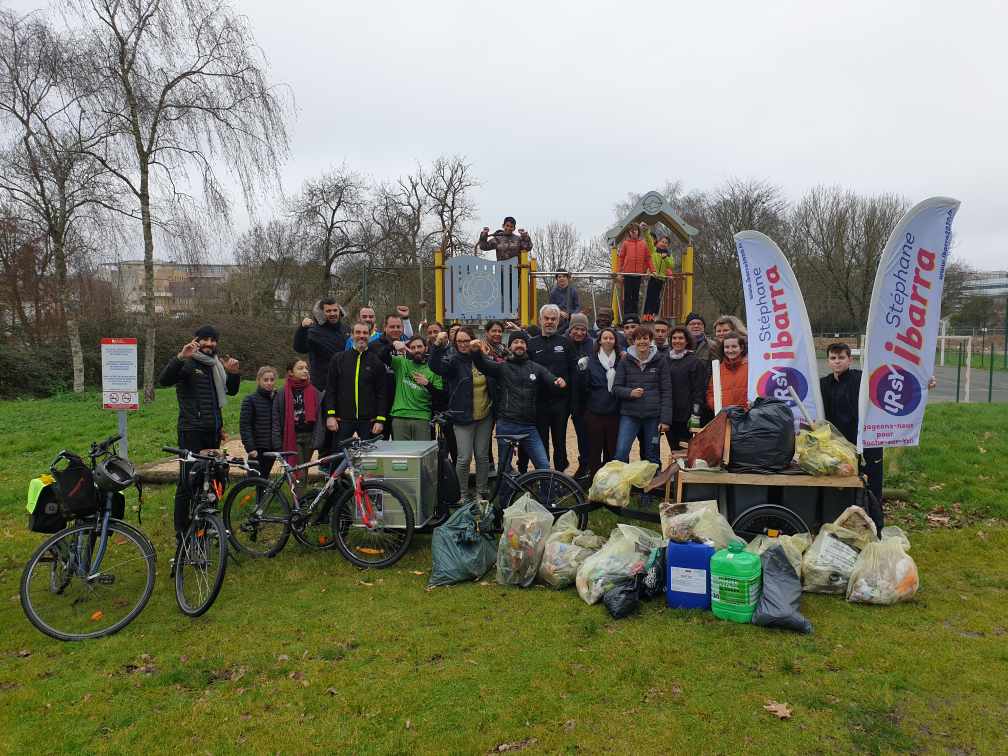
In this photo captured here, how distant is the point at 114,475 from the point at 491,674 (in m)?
2.71

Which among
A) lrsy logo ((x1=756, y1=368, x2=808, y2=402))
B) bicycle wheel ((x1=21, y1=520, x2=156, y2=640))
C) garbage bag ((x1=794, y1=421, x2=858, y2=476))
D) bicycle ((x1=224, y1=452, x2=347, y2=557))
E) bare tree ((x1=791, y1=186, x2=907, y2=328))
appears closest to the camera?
bicycle wheel ((x1=21, y1=520, x2=156, y2=640))

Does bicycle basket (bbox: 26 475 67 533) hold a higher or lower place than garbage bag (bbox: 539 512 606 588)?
higher

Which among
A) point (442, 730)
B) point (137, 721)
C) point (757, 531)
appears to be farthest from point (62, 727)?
point (757, 531)

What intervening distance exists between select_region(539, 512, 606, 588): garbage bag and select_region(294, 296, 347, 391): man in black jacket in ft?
9.72

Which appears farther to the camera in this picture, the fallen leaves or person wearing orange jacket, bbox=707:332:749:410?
person wearing orange jacket, bbox=707:332:749:410

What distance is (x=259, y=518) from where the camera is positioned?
5227mm

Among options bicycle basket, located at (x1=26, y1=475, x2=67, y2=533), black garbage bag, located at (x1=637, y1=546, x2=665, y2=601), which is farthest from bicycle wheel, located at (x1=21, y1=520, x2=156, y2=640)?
black garbage bag, located at (x1=637, y1=546, x2=665, y2=601)

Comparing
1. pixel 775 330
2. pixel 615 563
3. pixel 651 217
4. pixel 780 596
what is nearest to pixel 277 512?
pixel 615 563

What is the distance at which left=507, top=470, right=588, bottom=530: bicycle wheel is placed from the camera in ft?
17.4

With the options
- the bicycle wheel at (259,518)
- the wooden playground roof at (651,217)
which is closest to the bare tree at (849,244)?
the wooden playground roof at (651,217)

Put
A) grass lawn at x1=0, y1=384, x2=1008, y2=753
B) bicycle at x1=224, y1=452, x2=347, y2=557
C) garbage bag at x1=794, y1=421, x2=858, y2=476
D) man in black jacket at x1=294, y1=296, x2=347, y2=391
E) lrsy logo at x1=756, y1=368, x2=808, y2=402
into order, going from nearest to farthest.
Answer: grass lawn at x1=0, y1=384, x2=1008, y2=753 < garbage bag at x1=794, y1=421, x2=858, y2=476 < bicycle at x1=224, y1=452, x2=347, y2=557 < lrsy logo at x1=756, y1=368, x2=808, y2=402 < man in black jacket at x1=294, y1=296, x2=347, y2=391

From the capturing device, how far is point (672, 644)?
3674 mm

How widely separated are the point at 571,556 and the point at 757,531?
1.46 m

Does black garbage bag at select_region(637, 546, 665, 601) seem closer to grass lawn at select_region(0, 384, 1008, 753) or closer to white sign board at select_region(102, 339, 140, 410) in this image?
grass lawn at select_region(0, 384, 1008, 753)
